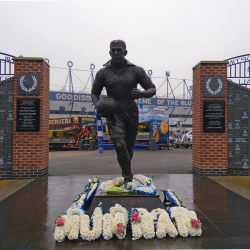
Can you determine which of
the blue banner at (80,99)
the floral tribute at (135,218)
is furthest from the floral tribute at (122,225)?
the blue banner at (80,99)

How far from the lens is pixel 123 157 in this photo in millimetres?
3656

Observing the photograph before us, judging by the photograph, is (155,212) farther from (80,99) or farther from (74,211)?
(80,99)

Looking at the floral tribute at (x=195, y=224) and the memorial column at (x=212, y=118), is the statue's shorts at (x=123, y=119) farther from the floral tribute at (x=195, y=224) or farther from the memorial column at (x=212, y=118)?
the memorial column at (x=212, y=118)

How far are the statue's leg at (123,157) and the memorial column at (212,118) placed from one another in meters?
3.56

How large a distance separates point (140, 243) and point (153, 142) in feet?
48.4

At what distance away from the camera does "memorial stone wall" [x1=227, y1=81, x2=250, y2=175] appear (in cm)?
672

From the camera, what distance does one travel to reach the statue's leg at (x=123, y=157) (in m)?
3.57

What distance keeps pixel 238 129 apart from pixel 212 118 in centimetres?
84

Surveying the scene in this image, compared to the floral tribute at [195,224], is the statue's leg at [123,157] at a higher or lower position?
higher

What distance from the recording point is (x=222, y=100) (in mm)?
6617

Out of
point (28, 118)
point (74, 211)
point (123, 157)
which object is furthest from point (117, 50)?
point (28, 118)

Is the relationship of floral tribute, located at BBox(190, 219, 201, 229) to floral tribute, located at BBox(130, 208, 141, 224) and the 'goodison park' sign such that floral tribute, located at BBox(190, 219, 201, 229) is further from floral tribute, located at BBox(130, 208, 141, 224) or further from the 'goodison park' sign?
the 'goodison park' sign

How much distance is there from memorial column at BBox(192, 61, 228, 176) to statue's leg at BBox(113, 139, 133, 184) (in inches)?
140

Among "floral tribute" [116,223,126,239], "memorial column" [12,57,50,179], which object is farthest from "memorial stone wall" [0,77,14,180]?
"floral tribute" [116,223,126,239]
